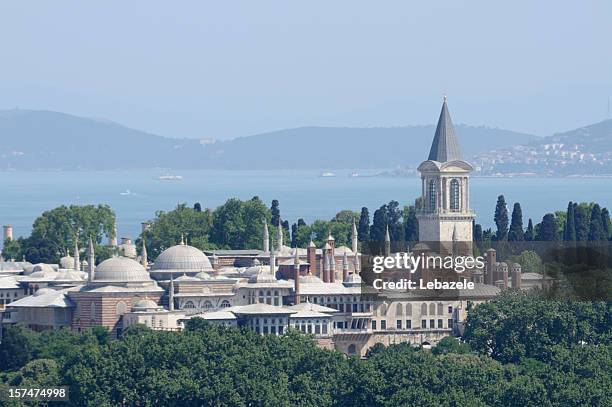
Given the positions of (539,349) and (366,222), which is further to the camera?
(366,222)

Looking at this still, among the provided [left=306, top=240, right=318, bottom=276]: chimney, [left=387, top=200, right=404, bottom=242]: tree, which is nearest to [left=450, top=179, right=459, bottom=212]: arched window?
[left=306, top=240, right=318, bottom=276]: chimney

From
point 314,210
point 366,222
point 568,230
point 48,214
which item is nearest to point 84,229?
point 48,214

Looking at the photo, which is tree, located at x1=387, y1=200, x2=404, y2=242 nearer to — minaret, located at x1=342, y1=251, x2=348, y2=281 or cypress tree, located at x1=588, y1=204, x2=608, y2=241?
cypress tree, located at x1=588, y1=204, x2=608, y2=241

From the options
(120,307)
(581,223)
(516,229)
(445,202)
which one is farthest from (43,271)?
(581,223)

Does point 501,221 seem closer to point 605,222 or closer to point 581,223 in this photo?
point 581,223

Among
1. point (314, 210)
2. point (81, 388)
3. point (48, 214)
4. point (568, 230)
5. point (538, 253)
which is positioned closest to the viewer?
point (81, 388)

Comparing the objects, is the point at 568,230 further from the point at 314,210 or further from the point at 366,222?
the point at 314,210
